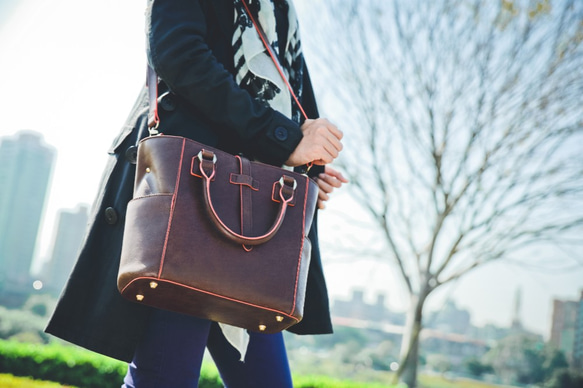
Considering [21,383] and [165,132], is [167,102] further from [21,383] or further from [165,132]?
[21,383]

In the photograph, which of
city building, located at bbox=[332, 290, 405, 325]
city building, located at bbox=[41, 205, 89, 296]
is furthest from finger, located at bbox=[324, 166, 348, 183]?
city building, located at bbox=[332, 290, 405, 325]

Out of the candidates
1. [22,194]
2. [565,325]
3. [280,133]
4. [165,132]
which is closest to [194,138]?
[165,132]

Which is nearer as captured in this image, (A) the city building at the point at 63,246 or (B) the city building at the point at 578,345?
(A) the city building at the point at 63,246

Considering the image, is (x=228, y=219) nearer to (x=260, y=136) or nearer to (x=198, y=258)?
(x=198, y=258)

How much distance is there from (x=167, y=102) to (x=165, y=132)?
0.24 ft

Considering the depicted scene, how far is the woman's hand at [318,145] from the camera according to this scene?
1.13 meters

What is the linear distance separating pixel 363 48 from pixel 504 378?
6961 mm

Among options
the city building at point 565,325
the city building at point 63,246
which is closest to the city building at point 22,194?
the city building at point 63,246

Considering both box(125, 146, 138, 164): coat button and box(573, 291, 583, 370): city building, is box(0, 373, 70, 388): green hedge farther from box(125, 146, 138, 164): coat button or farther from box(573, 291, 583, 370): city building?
box(573, 291, 583, 370): city building

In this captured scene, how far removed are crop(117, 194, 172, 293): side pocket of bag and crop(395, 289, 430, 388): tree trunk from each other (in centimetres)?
839

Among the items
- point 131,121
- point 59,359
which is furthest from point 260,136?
point 59,359

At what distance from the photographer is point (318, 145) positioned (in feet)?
3.70

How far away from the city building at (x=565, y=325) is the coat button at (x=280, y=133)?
11790 mm

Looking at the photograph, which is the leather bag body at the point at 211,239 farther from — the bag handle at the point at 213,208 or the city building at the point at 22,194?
the city building at the point at 22,194
